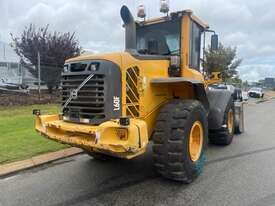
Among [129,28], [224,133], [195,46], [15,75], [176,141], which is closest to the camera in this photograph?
[176,141]

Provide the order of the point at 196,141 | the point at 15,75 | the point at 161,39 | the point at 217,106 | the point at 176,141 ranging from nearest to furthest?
the point at 176,141 → the point at 196,141 → the point at 161,39 → the point at 217,106 → the point at 15,75

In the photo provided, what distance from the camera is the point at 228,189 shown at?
5188 millimetres

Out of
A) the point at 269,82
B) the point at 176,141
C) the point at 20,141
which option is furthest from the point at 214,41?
the point at 269,82

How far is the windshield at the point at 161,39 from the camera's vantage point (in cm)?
643

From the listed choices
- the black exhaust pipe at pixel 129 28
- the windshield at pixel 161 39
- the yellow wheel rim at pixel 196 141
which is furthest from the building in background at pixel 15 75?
the yellow wheel rim at pixel 196 141

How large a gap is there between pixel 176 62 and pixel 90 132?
88.6 inches

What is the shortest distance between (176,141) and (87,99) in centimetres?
143

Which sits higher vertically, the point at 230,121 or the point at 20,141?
the point at 230,121

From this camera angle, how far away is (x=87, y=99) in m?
5.14

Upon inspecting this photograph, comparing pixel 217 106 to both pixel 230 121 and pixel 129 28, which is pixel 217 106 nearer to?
pixel 230 121

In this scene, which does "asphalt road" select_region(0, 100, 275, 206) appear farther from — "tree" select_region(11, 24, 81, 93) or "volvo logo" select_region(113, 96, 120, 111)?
"tree" select_region(11, 24, 81, 93)

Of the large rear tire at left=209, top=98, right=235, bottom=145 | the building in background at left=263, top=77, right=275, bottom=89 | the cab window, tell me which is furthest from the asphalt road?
the building in background at left=263, top=77, right=275, bottom=89

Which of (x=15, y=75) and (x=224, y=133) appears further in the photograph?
(x=15, y=75)

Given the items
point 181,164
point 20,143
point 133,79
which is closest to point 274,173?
point 181,164
